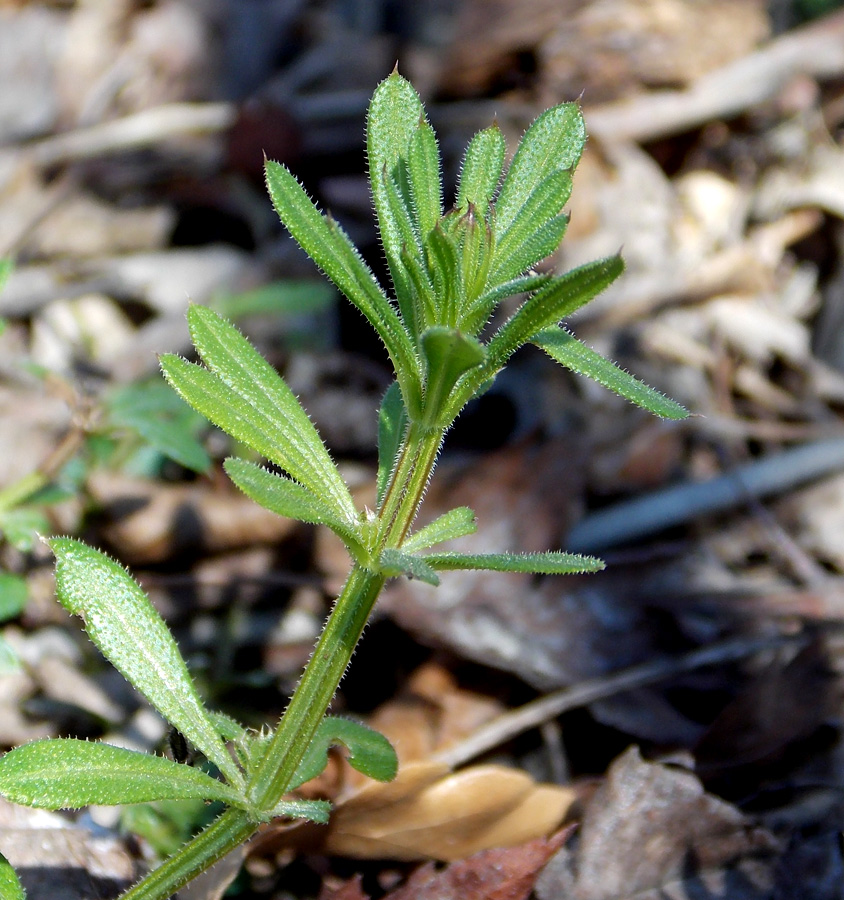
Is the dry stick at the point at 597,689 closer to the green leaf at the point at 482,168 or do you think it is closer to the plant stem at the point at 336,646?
the plant stem at the point at 336,646

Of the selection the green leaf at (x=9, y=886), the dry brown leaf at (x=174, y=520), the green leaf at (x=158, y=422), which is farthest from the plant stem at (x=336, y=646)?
the dry brown leaf at (x=174, y=520)

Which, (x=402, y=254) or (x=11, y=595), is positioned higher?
(x=402, y=254)

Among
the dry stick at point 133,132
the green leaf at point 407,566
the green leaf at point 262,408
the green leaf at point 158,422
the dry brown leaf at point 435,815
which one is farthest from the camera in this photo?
the dry stick at point 133,132

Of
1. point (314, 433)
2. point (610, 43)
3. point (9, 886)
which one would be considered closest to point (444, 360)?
point (314, 433)

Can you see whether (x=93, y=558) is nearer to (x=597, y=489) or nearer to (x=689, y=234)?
(x=597, y=489)

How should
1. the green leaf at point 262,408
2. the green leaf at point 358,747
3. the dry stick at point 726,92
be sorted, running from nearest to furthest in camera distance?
the green leaf at point 262,408 < the green leaf at point 358,747 < the dry stick at point 726,92

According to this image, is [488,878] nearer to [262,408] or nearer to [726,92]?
[262,408]

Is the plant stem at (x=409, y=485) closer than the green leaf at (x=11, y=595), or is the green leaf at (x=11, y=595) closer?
the plant stem at (x=409, y=485)

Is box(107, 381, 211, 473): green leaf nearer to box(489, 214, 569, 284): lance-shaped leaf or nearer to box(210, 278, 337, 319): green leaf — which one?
box(210, 278, 337, 319): green leaf
